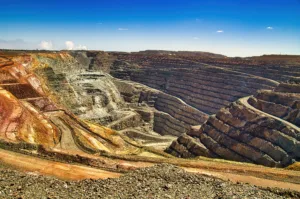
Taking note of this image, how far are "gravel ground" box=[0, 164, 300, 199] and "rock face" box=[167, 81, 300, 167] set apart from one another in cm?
2166

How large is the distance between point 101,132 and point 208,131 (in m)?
17.1

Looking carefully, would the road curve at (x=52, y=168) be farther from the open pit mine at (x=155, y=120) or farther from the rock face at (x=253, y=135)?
the rock face at (x=253, y=135)

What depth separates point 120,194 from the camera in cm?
1666

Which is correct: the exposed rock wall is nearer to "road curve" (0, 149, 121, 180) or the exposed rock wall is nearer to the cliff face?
the cliff face

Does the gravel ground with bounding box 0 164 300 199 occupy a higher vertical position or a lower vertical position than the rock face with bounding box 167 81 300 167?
higher

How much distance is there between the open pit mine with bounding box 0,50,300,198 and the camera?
24441mm

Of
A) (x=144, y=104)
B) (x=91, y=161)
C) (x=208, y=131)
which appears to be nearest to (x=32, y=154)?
(x=91, y=161)

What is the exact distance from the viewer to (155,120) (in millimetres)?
80438

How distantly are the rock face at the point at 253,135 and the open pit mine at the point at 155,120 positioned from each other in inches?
5.9

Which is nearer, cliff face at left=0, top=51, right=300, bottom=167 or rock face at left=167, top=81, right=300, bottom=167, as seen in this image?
rock face at left=167, top=81, right=300, bottom=167

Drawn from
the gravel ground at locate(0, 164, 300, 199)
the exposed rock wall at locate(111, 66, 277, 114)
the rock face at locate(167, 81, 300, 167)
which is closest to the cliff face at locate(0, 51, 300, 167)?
the rock face at locate(167, 81, 300, 167)

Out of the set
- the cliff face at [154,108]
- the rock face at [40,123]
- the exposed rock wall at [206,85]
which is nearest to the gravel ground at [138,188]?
the cliff face at [154,108]

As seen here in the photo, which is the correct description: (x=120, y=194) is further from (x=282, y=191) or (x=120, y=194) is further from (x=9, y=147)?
(x=9, y=147)

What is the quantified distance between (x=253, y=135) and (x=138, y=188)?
30581 millimetres
